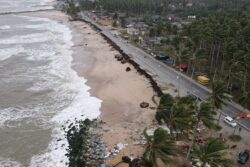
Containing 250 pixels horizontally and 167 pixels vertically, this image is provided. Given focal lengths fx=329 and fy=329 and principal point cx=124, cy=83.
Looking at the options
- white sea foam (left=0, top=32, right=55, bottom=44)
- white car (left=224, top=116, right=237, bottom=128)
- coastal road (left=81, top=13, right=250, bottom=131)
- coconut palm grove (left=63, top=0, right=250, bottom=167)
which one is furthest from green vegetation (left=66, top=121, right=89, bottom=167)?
white sea foam (left=0, top=32, right=55, bottom=44)

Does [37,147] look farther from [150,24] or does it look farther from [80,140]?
[150,24]

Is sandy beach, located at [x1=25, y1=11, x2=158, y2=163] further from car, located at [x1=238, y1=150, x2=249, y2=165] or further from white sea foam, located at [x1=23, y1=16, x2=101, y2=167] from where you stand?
car, located at [x1=238, y1=150, x2=249, y2=165]

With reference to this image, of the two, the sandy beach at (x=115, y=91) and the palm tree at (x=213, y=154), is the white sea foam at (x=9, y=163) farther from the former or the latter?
the palm tree at (x=213, y=154)

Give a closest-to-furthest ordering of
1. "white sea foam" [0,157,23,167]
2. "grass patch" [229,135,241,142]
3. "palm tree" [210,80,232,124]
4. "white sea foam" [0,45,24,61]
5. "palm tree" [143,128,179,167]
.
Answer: "palm tree" [143,128,179,167] < "white sea foam" [0,157,23,167] < "palm tree" [210,80,232,124] < "grass patch" [229,135,241,142] < "white sea foam" [0,45,24,61]

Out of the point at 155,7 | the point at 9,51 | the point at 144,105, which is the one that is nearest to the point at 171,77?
the point at 144,105

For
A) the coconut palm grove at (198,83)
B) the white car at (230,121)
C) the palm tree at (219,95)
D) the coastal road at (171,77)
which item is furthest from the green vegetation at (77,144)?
the coastal road at (171,77)

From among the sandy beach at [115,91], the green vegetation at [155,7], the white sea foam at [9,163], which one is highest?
the green vegetation at [155,7]
